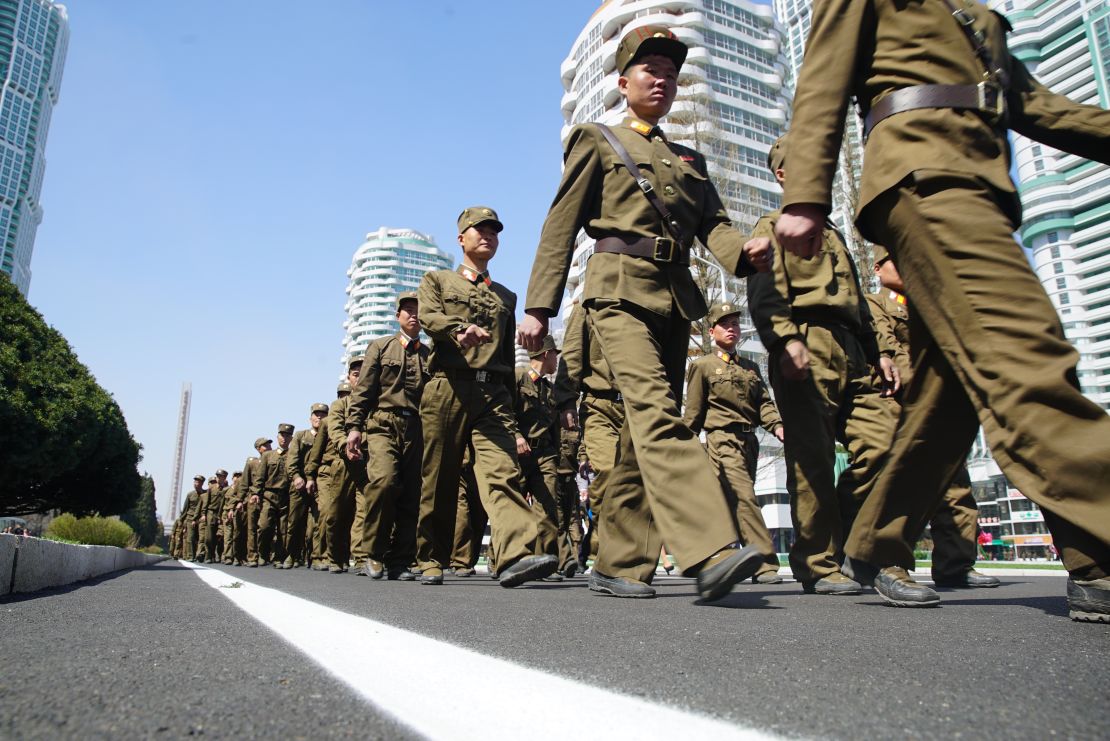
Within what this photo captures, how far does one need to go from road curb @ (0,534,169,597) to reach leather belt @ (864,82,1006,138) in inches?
173

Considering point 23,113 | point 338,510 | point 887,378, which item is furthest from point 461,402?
point 23,113

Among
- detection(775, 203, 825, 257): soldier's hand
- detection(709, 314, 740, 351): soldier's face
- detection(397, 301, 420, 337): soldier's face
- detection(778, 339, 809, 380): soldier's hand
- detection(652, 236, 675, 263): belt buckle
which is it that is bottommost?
detection(778, 339, 809, 380): soldier's hand

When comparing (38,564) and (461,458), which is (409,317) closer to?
(461,458)

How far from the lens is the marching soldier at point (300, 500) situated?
39.7 feet

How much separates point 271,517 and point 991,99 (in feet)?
47.4

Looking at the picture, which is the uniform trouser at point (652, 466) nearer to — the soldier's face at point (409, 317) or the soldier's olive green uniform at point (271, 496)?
the soldier's face at point (409, 317)

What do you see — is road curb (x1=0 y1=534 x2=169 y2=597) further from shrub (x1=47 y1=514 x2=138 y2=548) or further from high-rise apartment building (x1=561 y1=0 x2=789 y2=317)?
high-rise apartment building (x1=561 y1=0 x2=789 y2=317)

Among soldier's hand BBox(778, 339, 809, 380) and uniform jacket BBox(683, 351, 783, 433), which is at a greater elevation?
uniform jacket BBox(683, 351, 783, 433)

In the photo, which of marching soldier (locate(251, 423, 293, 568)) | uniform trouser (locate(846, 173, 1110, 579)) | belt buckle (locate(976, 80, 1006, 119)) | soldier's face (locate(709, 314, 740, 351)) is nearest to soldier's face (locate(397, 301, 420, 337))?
soldier's face (locate(709, 314, 740, 351))

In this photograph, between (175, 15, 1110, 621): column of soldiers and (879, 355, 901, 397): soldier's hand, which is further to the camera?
(879, 355, 901, 397): soldier's hand

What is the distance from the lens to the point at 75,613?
280cm

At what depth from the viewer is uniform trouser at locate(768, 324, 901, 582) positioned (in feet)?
13.4

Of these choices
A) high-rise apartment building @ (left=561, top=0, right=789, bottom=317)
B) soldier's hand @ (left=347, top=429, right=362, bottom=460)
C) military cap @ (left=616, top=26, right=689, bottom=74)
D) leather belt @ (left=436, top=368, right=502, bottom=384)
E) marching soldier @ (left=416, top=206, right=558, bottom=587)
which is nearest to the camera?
military cap @ (left=616, top=26, right=689, bottom=74)

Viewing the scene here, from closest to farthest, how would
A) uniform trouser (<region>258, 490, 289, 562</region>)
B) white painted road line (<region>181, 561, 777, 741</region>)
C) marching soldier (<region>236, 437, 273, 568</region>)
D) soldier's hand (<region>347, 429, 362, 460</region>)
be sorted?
white painted road line (<region>181, 561, 777, 741</region>) < soldier's hand (<region>347, 429, 362, 460</region>) < uniform trouser (<region>258, 490, 289, 562</region>) < marching soldier (<region>236, 437, 273, 568</region>)
